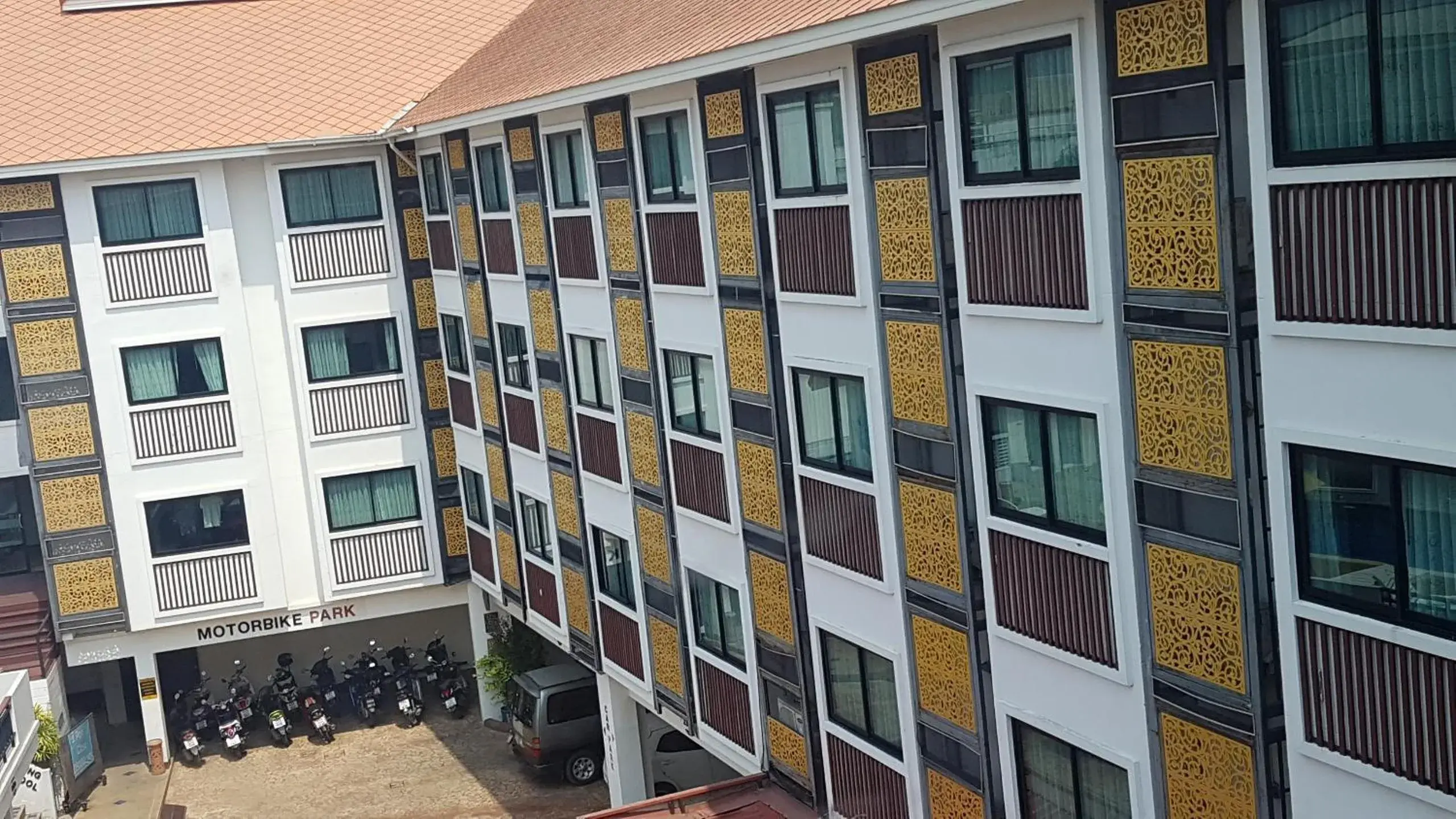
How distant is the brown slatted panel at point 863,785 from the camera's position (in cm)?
1578

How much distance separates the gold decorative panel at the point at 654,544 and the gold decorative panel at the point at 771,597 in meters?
2.46

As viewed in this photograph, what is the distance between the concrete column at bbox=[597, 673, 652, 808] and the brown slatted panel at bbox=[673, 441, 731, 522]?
5153 mm

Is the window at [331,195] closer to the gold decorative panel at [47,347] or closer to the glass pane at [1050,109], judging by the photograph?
the gold decorative panel at [47,347]

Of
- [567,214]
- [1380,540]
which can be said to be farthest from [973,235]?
[567,214]

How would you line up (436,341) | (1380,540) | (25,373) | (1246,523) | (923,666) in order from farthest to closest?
1. (436,341)
2. (25,373)
3. (923,666)
4. (1246,523)
5. (1380,540)

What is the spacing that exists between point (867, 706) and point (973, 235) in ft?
17.9

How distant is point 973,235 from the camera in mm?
12805

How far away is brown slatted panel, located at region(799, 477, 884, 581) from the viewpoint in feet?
50.6

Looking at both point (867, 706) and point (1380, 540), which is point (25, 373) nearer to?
point (867, 706)

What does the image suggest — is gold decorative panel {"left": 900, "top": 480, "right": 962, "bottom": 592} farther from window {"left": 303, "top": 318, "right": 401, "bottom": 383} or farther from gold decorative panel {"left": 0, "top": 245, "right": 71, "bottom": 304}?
gold decorative panel {"left": 0, "top": 245, "right": 71, "bottom": 304}

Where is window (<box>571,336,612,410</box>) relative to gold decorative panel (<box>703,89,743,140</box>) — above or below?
below

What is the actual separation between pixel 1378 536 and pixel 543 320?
1570 cm

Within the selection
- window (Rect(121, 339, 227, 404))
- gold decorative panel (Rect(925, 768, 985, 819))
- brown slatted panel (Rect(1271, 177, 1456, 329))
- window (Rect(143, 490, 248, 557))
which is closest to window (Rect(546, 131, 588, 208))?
gold decorative panel (Rect(925, 768, 985, 819))

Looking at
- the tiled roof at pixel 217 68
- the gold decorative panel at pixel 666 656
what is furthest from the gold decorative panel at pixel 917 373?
the tiled roof at pixel 217 68
